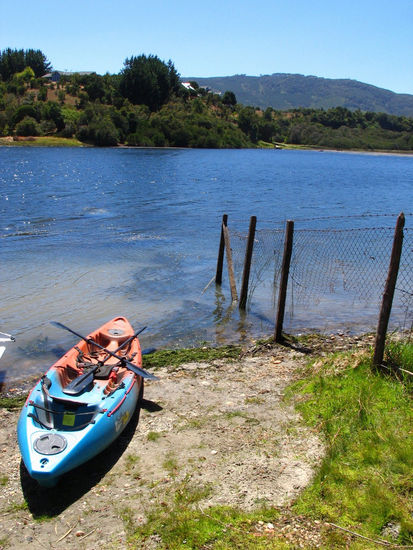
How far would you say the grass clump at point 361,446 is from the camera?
17.0 feet

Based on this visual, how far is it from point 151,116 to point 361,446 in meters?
112

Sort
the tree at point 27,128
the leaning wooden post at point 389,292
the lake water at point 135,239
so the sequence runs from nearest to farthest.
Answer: the leaning wooden post at point 389,292, the lake water at point 135,239, the tree at point 27,128

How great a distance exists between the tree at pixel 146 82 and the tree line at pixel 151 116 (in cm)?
24

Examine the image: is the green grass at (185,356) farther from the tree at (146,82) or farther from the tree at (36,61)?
the tree at (36,61)

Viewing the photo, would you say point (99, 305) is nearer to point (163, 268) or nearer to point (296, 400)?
point (163, 268)

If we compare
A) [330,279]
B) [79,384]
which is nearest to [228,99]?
[330,279]

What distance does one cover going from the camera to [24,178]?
147ft

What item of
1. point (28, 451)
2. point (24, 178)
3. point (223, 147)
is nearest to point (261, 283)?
point (28, 451)

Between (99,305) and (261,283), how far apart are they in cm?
505

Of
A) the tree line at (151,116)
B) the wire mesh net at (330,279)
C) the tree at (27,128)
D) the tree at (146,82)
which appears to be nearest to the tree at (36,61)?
the tree line at (151,116)

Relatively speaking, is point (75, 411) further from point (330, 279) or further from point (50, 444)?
point (330, 279)

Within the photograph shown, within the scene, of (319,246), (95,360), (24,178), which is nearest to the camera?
(95,360)

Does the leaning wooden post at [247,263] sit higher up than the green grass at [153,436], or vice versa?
the leaning wooden post at [247,263]

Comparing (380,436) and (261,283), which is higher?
(380,436)
